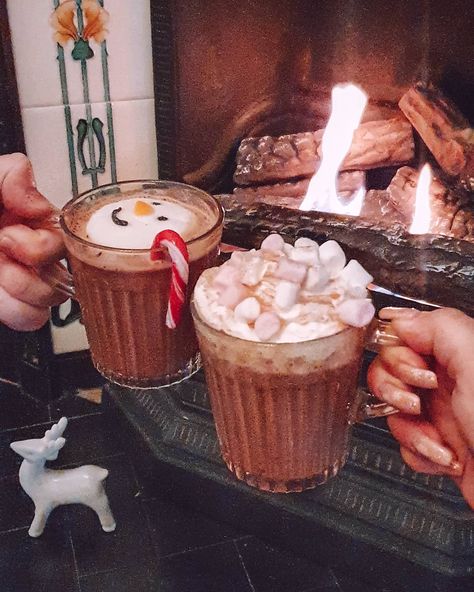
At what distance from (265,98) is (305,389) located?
3.81 feet

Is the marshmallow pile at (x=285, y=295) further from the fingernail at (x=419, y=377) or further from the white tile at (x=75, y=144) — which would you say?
the white tile at (x=75, y=144)

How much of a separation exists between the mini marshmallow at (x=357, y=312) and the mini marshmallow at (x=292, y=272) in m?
0.06

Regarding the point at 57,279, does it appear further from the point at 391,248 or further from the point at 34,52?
the point at 34,52

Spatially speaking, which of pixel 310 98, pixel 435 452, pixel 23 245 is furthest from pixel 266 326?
pixel 310 98

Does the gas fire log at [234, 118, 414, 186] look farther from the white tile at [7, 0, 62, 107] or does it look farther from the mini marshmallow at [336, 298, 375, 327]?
the mini marshmallow at [336, 298, 375, 327]

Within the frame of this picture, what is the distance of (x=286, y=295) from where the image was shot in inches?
31.3

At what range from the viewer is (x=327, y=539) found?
158 centimetres

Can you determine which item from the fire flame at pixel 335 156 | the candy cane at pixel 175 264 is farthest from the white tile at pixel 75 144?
the candy cane at pixel 175 264

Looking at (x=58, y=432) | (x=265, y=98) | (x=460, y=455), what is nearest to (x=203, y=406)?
(x=58, y=432)

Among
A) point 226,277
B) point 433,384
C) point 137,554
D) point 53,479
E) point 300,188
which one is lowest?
point 137,554

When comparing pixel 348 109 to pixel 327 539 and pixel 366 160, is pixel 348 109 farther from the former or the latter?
pixel 327 539

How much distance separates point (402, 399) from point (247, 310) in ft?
0.66

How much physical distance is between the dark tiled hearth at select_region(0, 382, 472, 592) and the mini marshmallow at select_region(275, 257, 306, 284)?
1.00 metres

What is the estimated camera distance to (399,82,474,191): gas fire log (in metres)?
1.60
